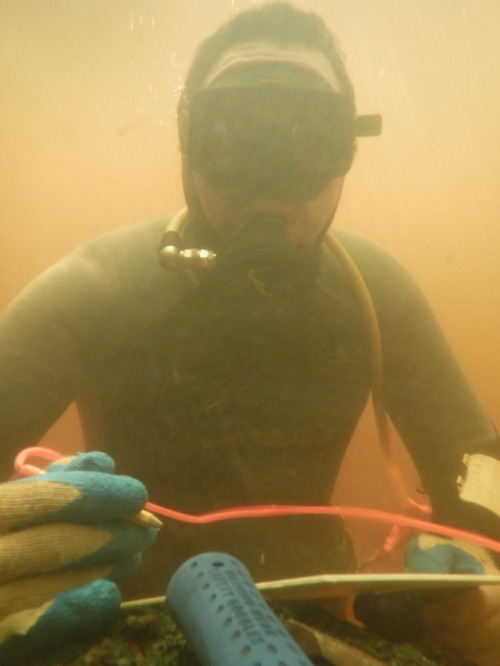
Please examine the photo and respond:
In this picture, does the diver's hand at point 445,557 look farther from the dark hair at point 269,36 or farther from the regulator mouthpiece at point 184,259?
the dark hair at point 269,36

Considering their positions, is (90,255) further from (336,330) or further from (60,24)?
(60,24)

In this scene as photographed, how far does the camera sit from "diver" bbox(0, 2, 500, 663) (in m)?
1.13

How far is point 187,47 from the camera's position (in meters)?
4.59

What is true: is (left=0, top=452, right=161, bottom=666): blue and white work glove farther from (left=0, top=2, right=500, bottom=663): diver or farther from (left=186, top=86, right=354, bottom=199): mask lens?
(left=186, top=86, right=354, bottom=199): mask lens

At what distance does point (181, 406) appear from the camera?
1.19m

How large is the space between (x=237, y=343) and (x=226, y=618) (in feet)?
2.53

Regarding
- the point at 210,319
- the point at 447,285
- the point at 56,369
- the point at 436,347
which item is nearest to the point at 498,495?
the point at 436,347

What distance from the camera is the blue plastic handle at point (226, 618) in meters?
0.38

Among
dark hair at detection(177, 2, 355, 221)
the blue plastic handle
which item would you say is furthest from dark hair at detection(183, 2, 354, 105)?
the blue plastic handle

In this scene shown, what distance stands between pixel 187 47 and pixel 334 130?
13.8ft

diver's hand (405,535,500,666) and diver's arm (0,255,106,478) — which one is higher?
diver's arm (0,255,106,478)

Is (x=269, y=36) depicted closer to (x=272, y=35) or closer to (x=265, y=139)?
(x=272, y=35)

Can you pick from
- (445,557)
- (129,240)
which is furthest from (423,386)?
(129,240)

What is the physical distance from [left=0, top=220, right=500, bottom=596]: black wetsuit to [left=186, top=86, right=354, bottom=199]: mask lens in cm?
28
